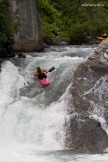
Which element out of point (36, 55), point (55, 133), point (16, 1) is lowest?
point (55, 133)

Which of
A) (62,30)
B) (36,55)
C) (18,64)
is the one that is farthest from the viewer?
(62,30)

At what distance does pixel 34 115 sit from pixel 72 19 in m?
24.7

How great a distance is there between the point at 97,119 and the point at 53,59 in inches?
275

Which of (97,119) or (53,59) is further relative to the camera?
(53,59)

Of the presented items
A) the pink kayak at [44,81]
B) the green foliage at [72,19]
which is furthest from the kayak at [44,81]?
the green foliage at [72,19]

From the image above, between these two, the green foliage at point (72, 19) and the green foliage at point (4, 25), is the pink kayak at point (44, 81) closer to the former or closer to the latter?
the green foliage at point (4, 25)

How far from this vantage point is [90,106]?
1446 centimetres

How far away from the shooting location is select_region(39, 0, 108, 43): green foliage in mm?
30431

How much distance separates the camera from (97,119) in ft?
46.1

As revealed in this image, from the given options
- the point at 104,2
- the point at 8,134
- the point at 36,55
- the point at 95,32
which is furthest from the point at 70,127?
the point at 104,2

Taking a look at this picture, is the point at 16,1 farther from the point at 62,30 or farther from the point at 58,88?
the point at 62,30

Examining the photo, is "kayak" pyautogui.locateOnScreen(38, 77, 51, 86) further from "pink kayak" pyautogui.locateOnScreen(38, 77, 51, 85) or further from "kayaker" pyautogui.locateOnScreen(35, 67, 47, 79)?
"kayaker" pyautogui.locateOnScreen(35, 67, 47, 79)

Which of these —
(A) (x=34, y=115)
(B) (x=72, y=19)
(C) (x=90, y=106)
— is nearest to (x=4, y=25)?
(A) (x=34, y=115)

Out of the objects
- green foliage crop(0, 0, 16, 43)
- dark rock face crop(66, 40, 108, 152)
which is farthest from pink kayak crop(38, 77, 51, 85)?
green foliage crop(0, 0, 16, 43)
